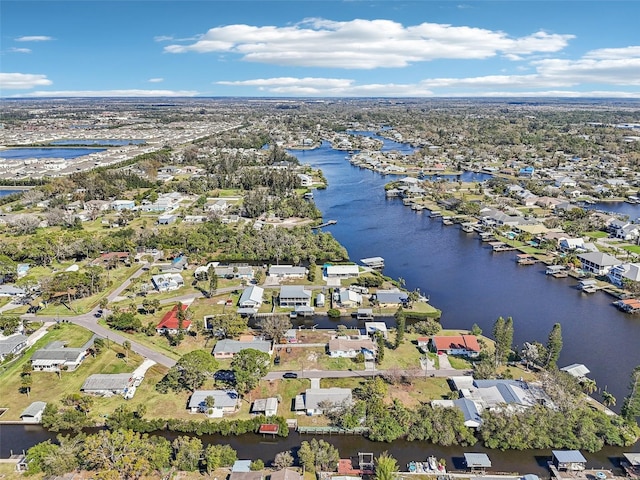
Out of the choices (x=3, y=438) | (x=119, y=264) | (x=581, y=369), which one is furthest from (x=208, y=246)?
(x=581, y=369)

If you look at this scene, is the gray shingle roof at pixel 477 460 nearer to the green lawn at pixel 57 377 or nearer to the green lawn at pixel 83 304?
the green lawn at pixel 57 377

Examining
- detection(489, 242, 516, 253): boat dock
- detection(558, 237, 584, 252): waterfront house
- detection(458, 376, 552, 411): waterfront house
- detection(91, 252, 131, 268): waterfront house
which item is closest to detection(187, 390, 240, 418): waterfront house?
detection(458, 376, 552, 411): waterfront house

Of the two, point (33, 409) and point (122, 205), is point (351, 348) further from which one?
point (122, 205)

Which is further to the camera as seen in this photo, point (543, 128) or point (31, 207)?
point (543, 128)

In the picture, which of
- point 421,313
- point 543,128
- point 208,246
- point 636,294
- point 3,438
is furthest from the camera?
point 543,128

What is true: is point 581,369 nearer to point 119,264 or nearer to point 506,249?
point 506,249

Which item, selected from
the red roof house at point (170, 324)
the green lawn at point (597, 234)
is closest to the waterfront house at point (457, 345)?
the red roof house at point (170, 324)

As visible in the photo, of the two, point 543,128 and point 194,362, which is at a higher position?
point 543,128

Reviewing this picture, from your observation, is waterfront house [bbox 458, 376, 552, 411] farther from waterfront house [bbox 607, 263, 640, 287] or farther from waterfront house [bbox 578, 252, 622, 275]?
waterfront house [bbox 578, 252, 622, 275]
